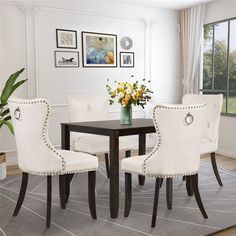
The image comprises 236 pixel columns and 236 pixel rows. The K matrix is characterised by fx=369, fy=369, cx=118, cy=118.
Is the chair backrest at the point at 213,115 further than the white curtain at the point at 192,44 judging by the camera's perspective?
No

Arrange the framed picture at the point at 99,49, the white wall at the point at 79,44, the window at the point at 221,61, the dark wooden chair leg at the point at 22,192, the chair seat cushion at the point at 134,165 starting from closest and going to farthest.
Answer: the chair seat cushion at the point at 134,165 < the dark wooden chair leg at the point at 22,192 < the white wall at the point at 79,44 < the framed picture at the point at 99,49 < the window at the point at 221,61

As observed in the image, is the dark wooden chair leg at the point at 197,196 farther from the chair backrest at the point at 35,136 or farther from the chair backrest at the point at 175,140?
the chair backrest at the point at 35,136

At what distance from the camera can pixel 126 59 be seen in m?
6.00

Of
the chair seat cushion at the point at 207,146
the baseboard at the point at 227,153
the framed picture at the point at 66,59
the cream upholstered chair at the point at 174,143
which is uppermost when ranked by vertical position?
the framed picture at the point at 66,59

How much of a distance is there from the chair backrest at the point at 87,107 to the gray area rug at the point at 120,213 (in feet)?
2.59

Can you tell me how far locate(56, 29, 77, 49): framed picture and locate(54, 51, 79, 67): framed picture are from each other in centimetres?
10

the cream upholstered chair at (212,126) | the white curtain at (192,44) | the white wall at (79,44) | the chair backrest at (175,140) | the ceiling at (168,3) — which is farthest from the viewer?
the white curtain at (192,44)

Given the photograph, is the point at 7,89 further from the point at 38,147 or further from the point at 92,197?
the point at 92,197

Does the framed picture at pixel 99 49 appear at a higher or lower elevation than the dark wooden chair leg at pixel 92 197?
higher

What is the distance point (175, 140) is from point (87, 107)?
5.91 ft

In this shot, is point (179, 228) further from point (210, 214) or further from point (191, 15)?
point (191, 15)

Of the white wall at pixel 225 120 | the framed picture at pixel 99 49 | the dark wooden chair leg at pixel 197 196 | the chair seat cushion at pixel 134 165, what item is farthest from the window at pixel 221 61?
the chair seat cushion at pixel 134 165

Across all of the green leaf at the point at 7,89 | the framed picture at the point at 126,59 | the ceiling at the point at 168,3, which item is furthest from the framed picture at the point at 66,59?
the ceiling at the point at 168,3

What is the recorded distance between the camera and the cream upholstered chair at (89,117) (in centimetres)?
402
